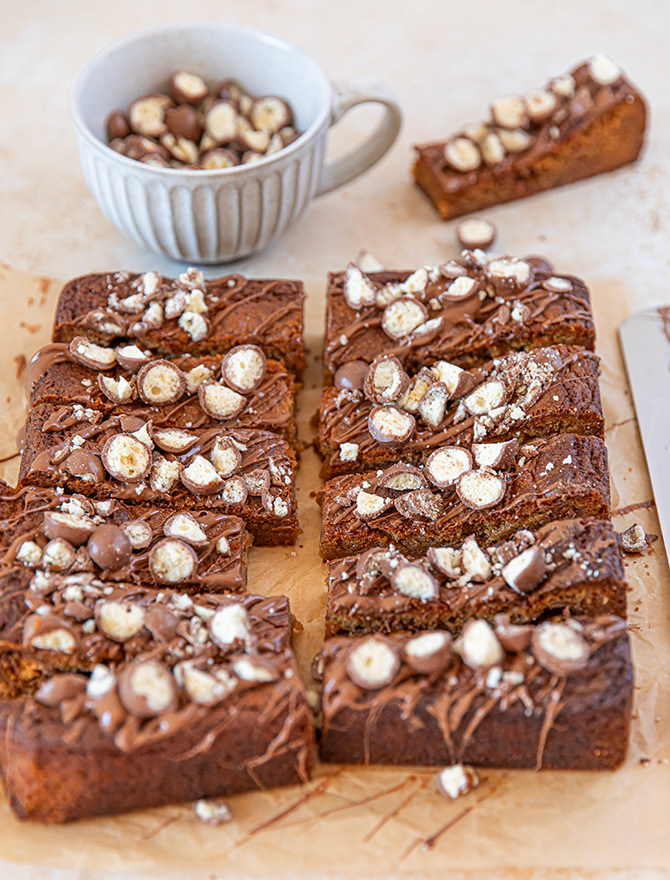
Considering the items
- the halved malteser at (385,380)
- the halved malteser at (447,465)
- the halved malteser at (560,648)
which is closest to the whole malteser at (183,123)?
the halved malteser at (385,380)

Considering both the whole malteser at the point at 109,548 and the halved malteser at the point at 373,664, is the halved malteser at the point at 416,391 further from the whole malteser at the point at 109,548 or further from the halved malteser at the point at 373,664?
the whole malteser at the point at 109,548

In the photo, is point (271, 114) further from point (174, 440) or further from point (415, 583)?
point (415, 583)

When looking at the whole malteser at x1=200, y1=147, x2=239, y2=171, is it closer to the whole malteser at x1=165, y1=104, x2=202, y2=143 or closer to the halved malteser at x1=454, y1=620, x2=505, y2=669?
the whole malteser at x1=165, y1=104, x2=202, y2=143

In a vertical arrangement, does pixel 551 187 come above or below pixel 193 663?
above

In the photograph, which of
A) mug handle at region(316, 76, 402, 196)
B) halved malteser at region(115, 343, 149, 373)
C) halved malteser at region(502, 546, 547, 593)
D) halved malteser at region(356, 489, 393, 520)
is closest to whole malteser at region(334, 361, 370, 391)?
halved malteser at region(356, 489, 393, 520)

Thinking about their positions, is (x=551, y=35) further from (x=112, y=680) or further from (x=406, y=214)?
(x=112, y=680)

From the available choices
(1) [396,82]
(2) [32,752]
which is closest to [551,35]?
(1) [396,82]

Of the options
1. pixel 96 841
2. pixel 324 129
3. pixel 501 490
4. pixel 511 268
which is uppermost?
pixel 324 129
